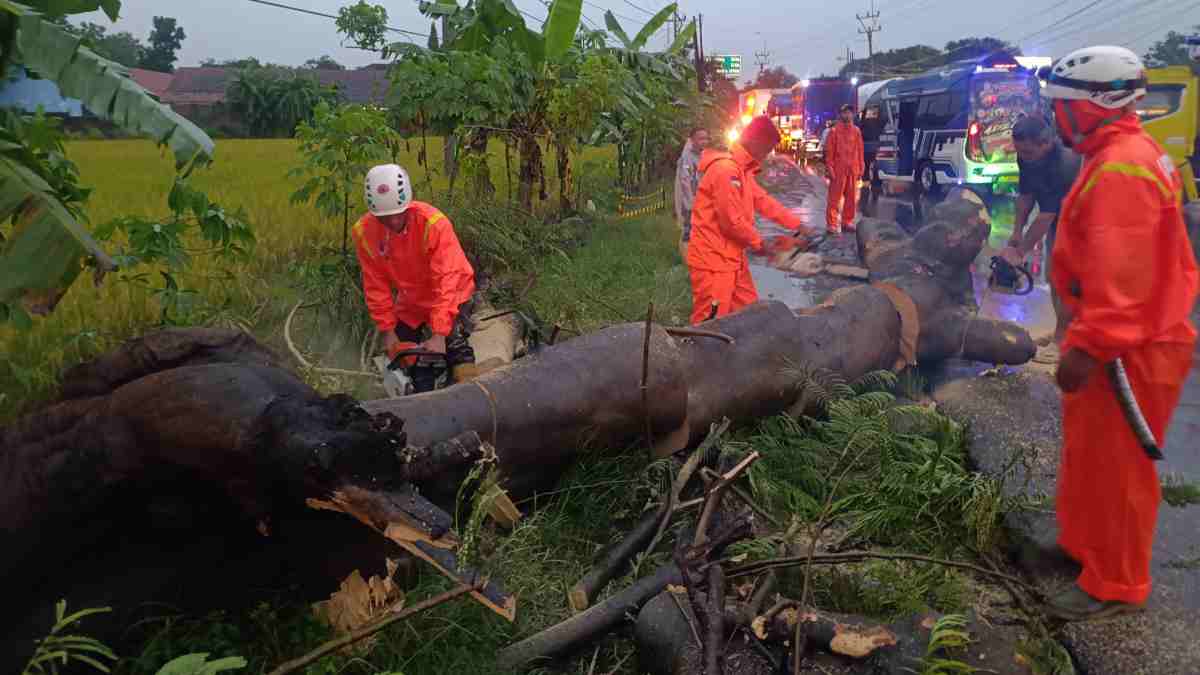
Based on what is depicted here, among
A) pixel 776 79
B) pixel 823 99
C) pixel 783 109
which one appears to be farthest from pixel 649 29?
pixel 776 79

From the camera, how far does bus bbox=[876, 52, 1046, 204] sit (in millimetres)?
11586

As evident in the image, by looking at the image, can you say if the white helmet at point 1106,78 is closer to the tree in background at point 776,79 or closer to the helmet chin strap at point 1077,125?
the helmet chin strap at point 1077,125

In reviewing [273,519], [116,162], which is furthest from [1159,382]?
[116,162]

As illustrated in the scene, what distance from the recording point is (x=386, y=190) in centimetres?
401

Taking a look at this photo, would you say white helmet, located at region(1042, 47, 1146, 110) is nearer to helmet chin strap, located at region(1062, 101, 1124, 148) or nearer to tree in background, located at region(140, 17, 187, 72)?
helmet chin strap, located at region(1062, 101, 1124, 148)

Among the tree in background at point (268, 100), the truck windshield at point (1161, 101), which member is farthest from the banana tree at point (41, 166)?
the tree in background at point (268, 100)

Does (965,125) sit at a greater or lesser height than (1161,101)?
lesser

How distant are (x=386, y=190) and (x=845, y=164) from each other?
8695 mm

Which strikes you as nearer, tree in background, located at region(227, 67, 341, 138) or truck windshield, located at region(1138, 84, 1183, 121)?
truck windshield, located at region(1138, 84, 1183, 121)

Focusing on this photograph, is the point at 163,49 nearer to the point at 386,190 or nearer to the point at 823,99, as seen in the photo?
the point at 823,99

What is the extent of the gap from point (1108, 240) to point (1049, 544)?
112cm

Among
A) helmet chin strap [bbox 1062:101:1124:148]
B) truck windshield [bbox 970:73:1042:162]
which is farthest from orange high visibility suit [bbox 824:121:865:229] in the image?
helmet chin strap [bbox 1062:101:1124:148]

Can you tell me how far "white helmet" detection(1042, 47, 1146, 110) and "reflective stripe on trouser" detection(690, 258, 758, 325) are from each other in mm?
2496

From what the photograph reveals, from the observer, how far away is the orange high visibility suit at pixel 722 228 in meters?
5.04
